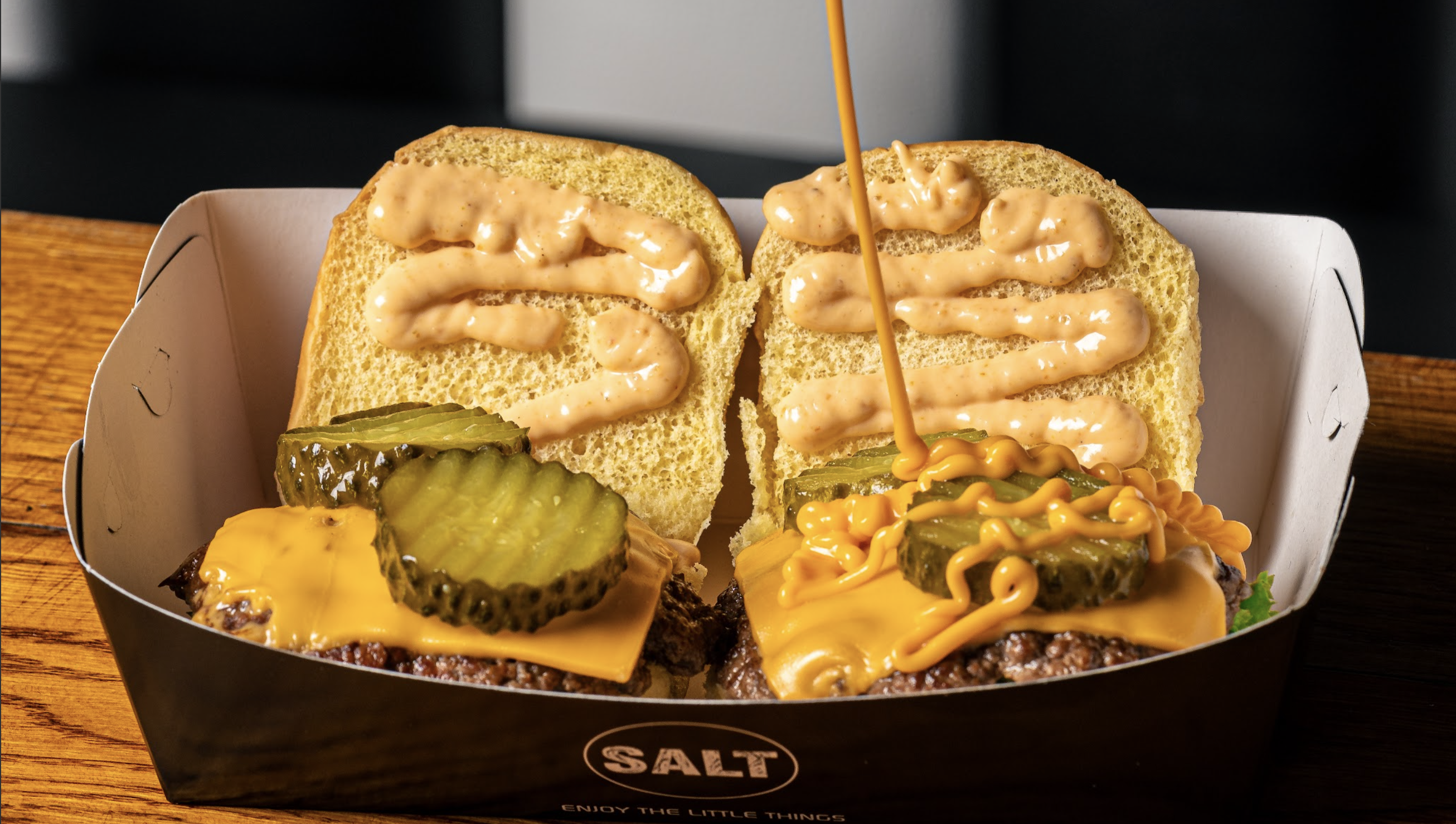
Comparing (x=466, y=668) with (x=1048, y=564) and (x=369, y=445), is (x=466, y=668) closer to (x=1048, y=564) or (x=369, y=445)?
(x=369, y=445)

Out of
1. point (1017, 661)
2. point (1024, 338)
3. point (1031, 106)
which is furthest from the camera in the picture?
point (1031, 106)

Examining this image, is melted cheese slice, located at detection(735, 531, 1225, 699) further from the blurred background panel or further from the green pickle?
the blurred background panel

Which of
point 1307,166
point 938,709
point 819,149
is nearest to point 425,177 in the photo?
point 938,709

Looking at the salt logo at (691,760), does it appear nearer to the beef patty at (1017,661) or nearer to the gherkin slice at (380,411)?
the beef patty at (1017,661)

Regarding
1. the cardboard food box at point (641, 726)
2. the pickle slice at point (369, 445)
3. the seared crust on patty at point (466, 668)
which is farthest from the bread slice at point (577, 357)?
the seared crust on patty at point (466, 668)

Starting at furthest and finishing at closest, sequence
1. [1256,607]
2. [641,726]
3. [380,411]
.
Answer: [380,411], [1256,607], [641,726]

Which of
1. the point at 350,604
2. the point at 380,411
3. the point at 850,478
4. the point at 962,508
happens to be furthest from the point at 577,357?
the point at 962,508
